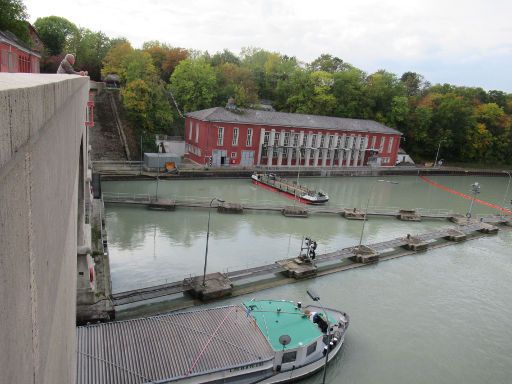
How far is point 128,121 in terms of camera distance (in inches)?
1531

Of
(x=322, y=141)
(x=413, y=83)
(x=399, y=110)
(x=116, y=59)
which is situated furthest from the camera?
(x=413, y=83)

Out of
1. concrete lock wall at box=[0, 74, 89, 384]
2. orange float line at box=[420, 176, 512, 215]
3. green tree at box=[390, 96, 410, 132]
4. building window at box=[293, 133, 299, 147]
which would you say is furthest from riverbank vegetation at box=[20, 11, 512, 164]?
concrete lock wall at box=[0, 74, 89, 384]

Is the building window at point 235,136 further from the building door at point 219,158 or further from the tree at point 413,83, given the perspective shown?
the tree at point 413,83

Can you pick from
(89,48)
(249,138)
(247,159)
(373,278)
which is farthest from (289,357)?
(89,48)

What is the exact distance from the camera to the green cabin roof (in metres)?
10.9

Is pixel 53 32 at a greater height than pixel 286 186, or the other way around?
pixel 53 32

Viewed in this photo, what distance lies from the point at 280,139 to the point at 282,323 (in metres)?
30.0

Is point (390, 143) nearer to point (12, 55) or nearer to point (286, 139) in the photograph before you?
point (286, 139)

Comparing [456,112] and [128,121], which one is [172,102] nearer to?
[128,121]

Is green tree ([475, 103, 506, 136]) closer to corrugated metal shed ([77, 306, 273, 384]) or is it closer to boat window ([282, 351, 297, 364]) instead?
boat window ([282, 351, 297, 364])

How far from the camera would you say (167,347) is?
385 inches

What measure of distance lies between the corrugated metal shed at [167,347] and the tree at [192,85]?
33.7m

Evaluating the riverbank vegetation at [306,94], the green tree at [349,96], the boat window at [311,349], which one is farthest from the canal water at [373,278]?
the green tree at [349,96]

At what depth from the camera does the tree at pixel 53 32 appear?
50.3m
